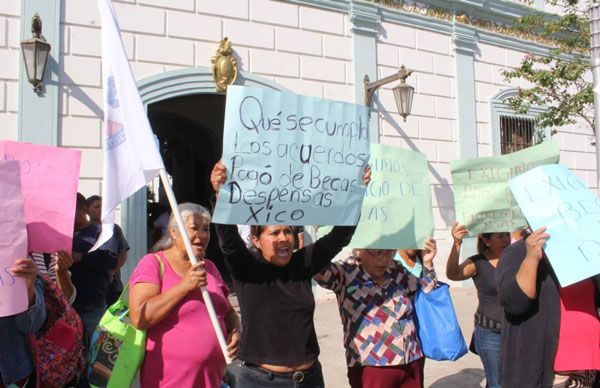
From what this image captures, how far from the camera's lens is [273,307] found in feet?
9.40

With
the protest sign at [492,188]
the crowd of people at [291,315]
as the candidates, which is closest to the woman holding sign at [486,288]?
the protest sign at [492,188]

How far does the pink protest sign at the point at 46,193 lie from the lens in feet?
9.12

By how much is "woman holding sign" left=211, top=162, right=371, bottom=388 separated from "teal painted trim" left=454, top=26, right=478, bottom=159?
8197mm

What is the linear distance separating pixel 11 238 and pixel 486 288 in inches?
117

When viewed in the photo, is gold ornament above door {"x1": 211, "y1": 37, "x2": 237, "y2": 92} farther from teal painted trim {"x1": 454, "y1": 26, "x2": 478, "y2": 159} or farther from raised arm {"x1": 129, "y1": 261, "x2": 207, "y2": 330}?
raised arm {"x1": 129, "y1": 261, "x2": 207, "y2": 330}

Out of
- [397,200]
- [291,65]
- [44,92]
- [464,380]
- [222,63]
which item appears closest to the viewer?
[397,200]

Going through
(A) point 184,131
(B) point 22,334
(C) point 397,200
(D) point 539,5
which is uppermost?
(D) point 539,5

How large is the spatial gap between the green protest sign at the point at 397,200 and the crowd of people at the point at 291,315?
0.59 feet

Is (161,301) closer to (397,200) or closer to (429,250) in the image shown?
(397,200)

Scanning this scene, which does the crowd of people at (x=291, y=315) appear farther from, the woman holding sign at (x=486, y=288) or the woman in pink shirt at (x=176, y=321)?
the woman holding sign at (x=486, y=288)

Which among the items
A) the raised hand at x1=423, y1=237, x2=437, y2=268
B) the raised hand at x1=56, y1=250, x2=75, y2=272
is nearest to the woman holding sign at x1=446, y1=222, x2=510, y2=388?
the raised hand at x1=423, y1=237, x2=437, y2=268

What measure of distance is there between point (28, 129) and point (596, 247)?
20.7ft

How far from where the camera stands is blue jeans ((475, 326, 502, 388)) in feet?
12.4

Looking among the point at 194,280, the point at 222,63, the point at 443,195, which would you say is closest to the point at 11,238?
the point at 194,280
